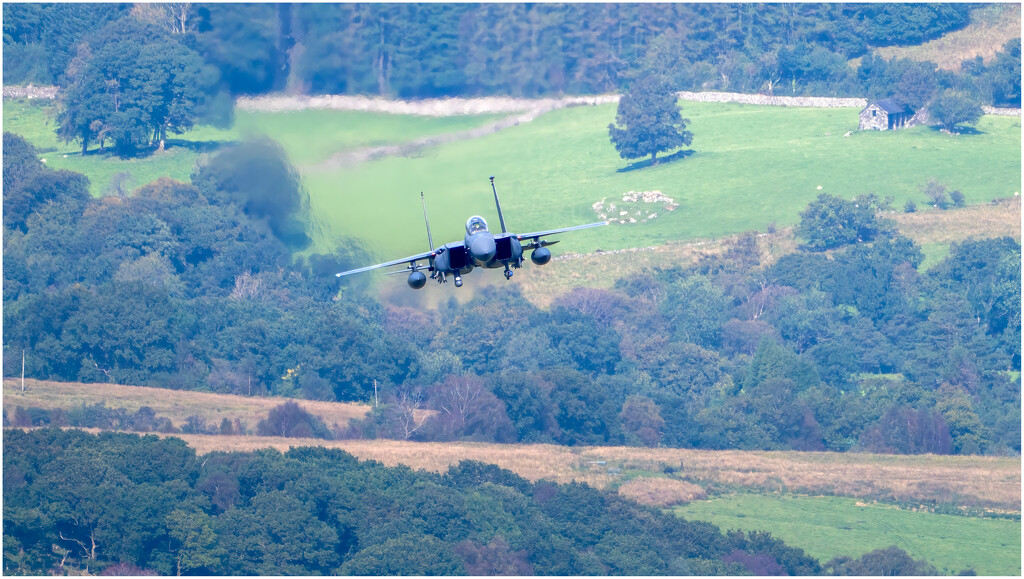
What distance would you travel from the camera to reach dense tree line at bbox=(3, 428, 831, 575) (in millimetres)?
111812

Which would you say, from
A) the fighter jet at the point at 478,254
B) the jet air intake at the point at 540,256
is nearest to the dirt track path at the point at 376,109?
the fighter jet at the point at 478,254

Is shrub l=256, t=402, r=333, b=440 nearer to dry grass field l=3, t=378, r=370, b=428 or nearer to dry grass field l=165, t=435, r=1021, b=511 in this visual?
dry grass field l=3, t=378, r=370, b=428

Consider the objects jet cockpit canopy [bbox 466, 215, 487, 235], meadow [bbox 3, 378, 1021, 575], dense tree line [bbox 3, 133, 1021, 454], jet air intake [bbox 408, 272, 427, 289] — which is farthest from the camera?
dense tree line [bbox 3, 133, 1021, 454]

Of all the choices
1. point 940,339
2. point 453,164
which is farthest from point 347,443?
point 940,339

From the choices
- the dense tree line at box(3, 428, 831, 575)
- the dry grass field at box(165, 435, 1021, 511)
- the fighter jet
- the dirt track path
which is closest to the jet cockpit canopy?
the fighter jet

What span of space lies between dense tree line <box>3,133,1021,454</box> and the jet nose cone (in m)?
85.7

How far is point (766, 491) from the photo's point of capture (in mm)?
128625

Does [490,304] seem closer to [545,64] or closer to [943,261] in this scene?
[545,64]

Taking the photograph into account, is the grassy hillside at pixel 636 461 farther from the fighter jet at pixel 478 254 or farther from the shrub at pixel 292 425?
the fighter jet at pixel 478 254

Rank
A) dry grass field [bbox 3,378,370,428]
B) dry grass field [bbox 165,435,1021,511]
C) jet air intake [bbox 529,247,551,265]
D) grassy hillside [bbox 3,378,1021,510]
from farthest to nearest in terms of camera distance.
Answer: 1. dry grass field [bbox 3,378,370,428]
2. grassy hillside [bbox 3,378,1021,510]
3. dry grass field [bbox 165,435,1021,511]
4. jet air intake [bbox 529,247,551,265]

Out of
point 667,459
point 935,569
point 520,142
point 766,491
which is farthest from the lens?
point 520,142

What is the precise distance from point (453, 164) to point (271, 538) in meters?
44.1

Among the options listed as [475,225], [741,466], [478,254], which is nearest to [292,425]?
[741,466]

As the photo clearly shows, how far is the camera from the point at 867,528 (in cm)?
12025
